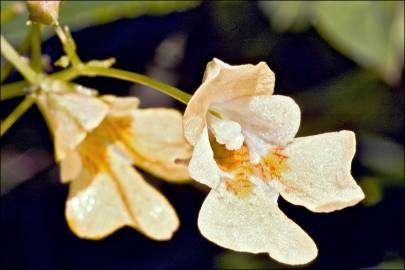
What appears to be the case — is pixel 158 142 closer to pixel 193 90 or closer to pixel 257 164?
pixel 257 164

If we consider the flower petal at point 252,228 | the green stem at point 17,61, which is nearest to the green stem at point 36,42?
the green stem at point 17,61

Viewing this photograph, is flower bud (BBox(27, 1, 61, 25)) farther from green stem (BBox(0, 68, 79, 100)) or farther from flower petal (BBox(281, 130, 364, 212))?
flower petal (BBox(281, 130, 364, 212))

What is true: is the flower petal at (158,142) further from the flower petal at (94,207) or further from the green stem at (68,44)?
the green stem at (68,44)

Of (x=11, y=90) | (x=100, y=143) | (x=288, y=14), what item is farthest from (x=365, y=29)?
(x=11, y=90)

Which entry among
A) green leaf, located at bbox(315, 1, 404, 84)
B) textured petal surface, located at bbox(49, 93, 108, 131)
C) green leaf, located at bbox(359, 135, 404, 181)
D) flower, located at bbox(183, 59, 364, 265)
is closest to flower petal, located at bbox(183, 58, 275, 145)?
flower, located at bbox(183, 59, 364, 265)

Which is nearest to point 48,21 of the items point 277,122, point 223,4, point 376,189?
point 277,122
